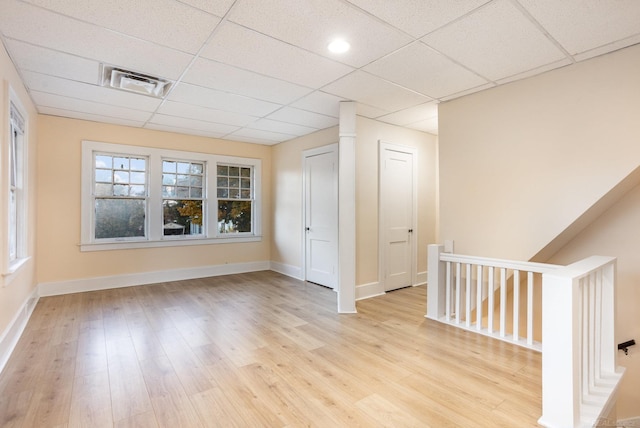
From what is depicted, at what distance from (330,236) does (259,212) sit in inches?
74.4

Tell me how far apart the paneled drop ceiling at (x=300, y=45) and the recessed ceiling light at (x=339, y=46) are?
55 mm

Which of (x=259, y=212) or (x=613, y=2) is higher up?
(x=613, y=2)

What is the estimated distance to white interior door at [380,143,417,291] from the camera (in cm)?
453

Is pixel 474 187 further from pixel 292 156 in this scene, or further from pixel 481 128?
pixel 292 156

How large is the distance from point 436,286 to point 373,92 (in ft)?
7.36

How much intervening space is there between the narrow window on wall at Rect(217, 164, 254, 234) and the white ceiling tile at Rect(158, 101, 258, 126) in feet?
4.76

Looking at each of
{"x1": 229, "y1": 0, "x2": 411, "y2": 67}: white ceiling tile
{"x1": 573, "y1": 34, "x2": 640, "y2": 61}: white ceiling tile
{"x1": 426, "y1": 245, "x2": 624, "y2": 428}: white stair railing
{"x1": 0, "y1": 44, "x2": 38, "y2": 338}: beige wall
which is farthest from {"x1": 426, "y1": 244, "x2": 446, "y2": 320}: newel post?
{"x1": 0, "y1": 44, "x2": 38, "y2": 338}: beige wall

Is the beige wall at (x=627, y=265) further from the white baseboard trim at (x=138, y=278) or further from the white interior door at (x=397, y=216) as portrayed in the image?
the white baseboard trim at (x=138, y=278)

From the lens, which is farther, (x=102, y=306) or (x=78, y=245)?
(x=78, y=245)

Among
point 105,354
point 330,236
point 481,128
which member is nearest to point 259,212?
point 330,236

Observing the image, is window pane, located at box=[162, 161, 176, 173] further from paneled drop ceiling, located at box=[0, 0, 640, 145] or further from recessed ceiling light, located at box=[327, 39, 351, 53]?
recessed ceiling light, located at box=[327, 39, 351, 53]

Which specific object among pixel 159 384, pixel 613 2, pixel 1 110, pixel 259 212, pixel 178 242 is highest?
pixel 613 2

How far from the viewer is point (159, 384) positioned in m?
2.17

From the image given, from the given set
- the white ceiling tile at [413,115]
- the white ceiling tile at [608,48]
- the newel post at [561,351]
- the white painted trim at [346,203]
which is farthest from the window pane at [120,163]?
the white ceiling tile at [608,48]
